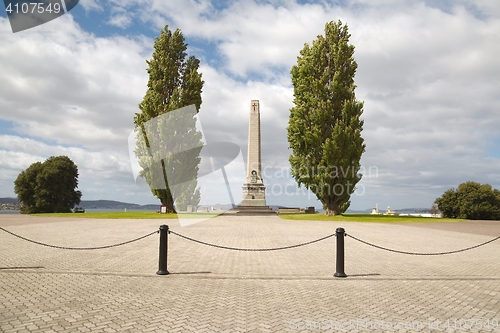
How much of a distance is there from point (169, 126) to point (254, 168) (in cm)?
1637

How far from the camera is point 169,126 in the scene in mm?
31219

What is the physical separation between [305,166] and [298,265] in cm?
2263

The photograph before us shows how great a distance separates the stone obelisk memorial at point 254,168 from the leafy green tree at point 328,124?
39.1 ft

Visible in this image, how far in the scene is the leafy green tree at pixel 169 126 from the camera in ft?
Result: 102

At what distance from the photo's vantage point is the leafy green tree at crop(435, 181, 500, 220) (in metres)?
33.6

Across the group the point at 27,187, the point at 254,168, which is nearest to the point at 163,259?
the point at 254,168

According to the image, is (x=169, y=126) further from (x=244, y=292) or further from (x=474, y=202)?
(x=474, y=202)

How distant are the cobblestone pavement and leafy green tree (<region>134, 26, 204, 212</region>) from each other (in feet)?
68.0

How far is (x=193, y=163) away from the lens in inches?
1276

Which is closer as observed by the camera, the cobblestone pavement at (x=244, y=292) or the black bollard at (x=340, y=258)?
the cobblestone pavement at (x=244, y=292)

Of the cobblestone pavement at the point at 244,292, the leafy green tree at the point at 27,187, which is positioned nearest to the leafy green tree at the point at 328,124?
the cobblestone pavement at the point at 244,292

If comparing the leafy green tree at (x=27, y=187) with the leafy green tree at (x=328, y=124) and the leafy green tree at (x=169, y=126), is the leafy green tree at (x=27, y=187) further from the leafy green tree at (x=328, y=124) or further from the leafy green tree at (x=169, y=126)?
the leafy green tree at (x=328, y=124)

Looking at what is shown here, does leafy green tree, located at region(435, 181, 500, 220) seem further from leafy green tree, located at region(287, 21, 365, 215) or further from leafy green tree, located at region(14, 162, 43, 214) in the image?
leafy green tree, located at region(14, 162, 43, 214)

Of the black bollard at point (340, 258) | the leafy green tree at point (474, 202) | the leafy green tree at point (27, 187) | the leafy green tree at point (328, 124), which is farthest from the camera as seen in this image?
the leafy green tree at point (27, 187)
